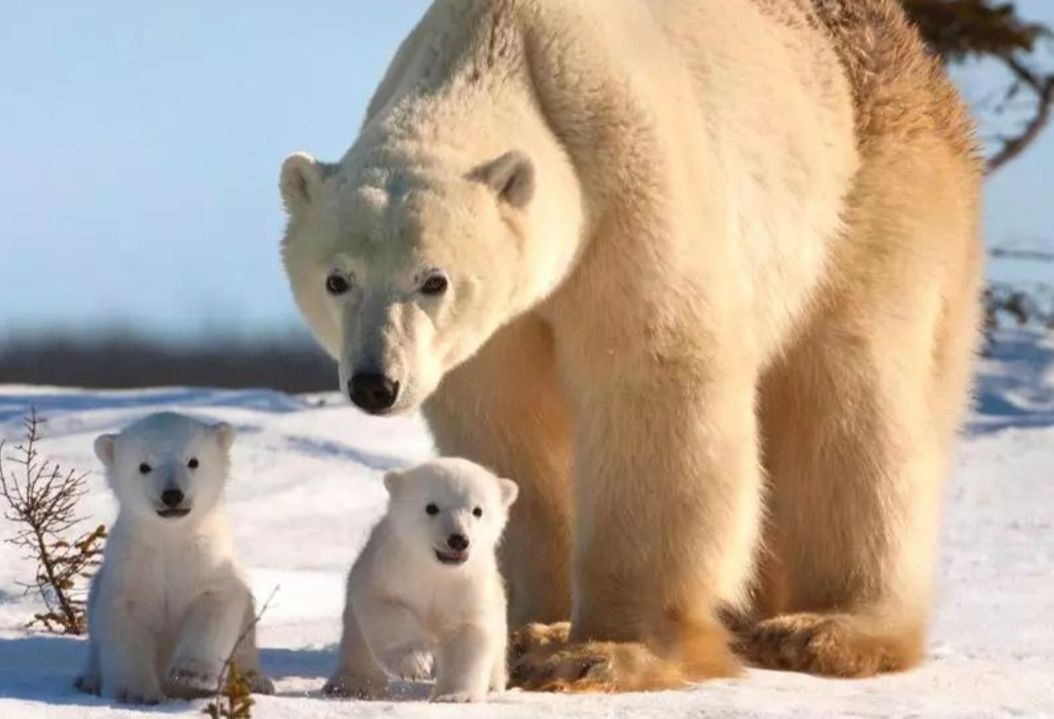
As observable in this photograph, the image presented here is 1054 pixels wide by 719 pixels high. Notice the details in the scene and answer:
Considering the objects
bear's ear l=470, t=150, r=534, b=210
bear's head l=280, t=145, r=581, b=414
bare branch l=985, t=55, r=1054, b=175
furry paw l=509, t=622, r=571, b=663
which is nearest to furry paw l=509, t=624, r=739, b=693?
furry paw l=509, t=622, r=571, b=663

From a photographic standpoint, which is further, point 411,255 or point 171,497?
point 411,255

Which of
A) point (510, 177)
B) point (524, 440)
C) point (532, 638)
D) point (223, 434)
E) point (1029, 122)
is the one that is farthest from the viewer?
point (1029, 122)

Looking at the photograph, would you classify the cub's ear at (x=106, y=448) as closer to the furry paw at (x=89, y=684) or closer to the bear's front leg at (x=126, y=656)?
the bear's front leg at (x=126, y=656)

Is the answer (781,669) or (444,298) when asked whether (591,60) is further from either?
(781,669)

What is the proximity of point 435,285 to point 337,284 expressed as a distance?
9.0 inches

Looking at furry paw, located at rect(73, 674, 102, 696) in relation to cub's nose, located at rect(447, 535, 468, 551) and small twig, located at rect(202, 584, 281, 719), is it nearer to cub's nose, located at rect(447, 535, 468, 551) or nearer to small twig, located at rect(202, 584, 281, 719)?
small twig, located at rect(202, 584, 281, 719)

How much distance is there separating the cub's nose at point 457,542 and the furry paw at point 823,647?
1674 millimetres

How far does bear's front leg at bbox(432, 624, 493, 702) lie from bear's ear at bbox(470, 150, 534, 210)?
1056 mm

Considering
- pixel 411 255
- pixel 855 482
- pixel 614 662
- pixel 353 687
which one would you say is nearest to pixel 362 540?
pixel 855 482

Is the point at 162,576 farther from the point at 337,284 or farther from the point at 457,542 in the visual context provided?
the point at 337,284

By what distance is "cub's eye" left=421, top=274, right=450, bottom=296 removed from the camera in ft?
17.0

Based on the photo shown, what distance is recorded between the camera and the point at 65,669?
225 inches

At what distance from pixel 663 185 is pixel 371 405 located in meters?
1.17

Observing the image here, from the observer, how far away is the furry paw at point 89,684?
5.09 m
